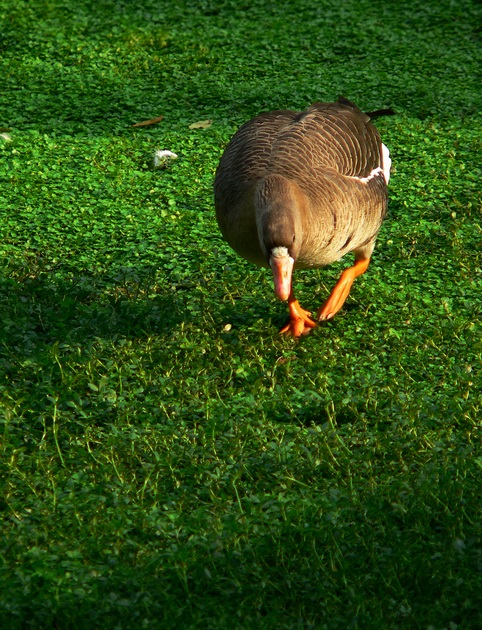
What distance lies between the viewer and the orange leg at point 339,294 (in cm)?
502

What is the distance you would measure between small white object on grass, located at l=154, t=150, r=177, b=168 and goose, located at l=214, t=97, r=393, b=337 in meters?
1.60

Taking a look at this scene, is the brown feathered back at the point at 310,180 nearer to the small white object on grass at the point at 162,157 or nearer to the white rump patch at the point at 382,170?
the white rump patch at the point at 382,170

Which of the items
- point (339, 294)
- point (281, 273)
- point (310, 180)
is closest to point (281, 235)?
point (281, 273)

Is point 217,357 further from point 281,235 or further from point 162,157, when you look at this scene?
point 162,157

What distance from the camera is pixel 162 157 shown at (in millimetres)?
6570

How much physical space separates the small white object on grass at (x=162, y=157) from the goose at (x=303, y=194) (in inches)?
62.9

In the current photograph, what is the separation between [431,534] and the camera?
11.4 ft

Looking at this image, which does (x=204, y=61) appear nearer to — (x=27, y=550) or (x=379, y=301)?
(x=379, y=301)

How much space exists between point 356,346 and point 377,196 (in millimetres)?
850

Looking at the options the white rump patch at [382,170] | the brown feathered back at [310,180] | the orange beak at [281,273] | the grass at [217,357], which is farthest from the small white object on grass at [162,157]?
the orange beak at [281,273]

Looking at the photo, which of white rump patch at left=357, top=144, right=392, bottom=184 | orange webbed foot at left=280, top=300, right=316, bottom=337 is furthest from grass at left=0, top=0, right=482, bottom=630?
white rump patch at left=357, top=144, right=392, bottom=184

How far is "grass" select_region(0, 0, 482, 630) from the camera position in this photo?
3279mm

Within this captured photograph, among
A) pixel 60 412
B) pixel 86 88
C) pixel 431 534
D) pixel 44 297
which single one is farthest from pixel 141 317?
pixel 86 88

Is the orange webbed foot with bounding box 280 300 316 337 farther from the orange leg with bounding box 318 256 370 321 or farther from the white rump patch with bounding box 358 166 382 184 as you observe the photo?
the white rump patch with bounding box 358 166 382 184
